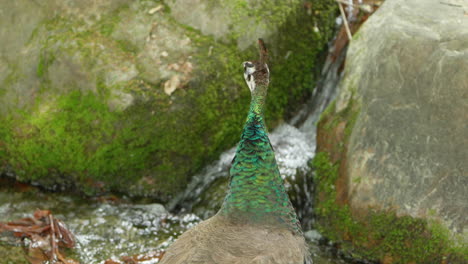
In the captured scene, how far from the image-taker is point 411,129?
3771 mm

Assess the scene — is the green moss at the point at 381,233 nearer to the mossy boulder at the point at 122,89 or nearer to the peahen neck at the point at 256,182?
the mossy boulder at the point at 122,89

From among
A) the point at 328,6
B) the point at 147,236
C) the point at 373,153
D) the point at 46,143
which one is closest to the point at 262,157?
the point at 373,153

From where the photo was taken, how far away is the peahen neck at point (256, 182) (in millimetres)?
2902

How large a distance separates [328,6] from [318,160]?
5.05 feet

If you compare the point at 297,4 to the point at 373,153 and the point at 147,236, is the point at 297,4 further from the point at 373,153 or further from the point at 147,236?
the point at 147,236

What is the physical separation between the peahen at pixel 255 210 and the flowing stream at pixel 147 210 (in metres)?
1.09

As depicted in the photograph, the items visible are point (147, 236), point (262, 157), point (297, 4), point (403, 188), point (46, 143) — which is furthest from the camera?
point (297, 4)

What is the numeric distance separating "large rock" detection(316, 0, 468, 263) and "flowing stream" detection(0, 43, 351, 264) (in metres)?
0.26

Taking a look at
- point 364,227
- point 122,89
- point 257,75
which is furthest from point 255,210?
point 122,89

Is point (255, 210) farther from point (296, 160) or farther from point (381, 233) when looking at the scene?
point (296, 160)

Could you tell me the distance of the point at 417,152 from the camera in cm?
373

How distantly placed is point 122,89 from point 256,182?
170cm

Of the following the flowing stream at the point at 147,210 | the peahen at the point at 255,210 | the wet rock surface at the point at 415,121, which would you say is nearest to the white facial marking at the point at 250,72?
the peahen at the point at 255,210

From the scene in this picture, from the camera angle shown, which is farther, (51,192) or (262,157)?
(51,192)
